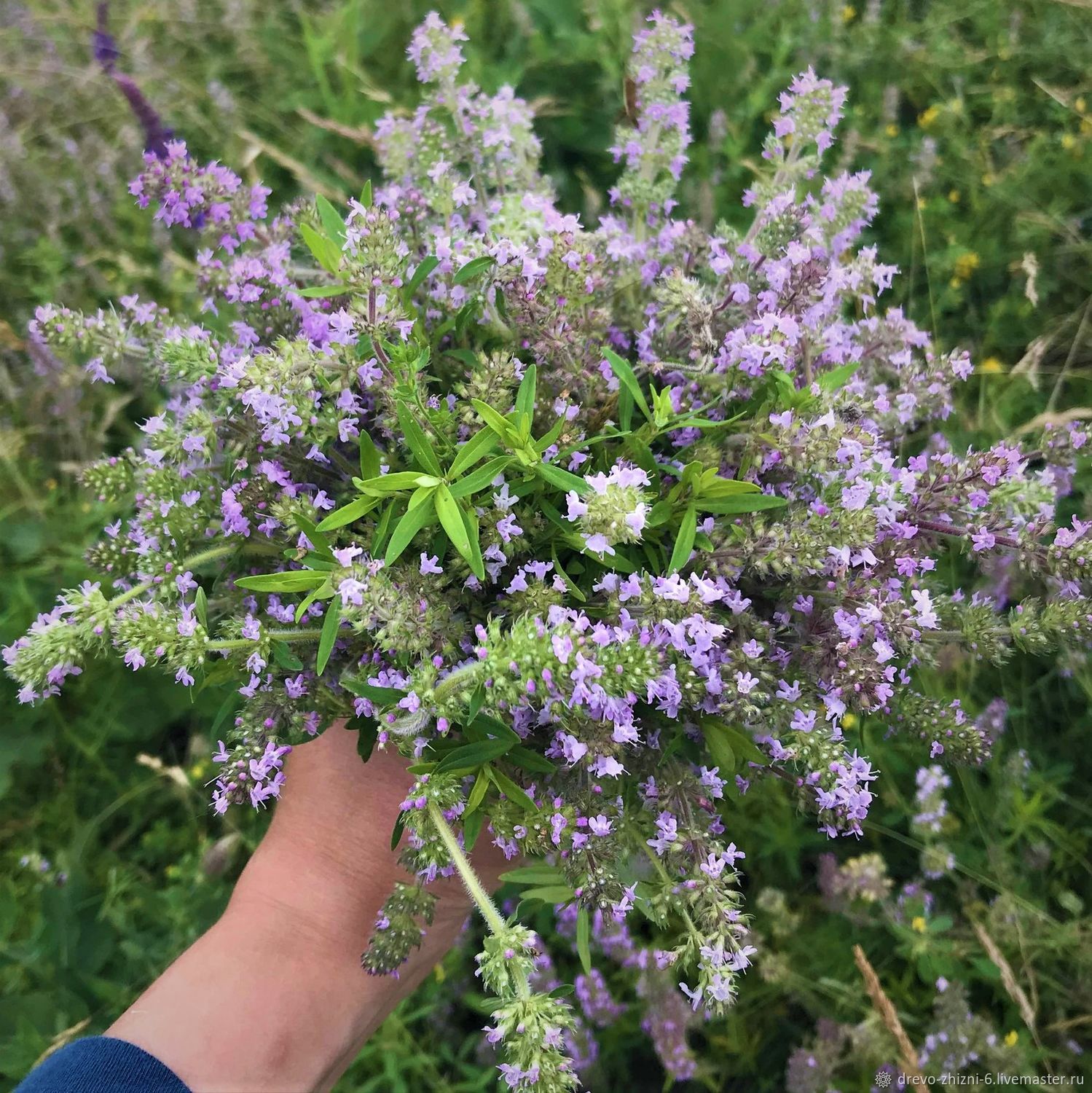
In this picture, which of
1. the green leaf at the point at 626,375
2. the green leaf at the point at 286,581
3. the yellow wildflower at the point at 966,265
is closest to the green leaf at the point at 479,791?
the green leaf at the point at 286,581

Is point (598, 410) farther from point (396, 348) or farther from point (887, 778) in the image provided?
point (887, 778)

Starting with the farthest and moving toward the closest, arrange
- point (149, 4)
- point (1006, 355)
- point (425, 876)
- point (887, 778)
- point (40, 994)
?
point (149, 4)
point (1006, 355)
point (887, 778)
point (40, 994)
point (425, 876)

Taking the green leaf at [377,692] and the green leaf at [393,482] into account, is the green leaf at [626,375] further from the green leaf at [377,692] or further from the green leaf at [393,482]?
the green leaf at [377,692]

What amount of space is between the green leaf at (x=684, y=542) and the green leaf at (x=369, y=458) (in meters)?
0.53

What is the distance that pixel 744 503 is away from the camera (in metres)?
1.48

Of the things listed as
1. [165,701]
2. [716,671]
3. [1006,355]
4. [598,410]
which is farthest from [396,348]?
[1006,355]

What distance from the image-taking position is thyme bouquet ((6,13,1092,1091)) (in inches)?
55.6

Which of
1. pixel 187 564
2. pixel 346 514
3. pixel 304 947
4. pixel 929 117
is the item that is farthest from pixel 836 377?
pixel 929 117

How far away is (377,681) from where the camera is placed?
153 centimetres

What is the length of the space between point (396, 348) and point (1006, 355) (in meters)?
2.58

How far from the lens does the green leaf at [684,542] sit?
4.73 feet

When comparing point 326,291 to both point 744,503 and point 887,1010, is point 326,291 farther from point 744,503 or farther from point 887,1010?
point 887,1010

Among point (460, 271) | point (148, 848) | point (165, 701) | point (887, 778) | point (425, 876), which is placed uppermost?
point (460, 271)

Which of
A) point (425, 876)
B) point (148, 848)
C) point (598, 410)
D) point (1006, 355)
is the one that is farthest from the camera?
point (1006, 355)
